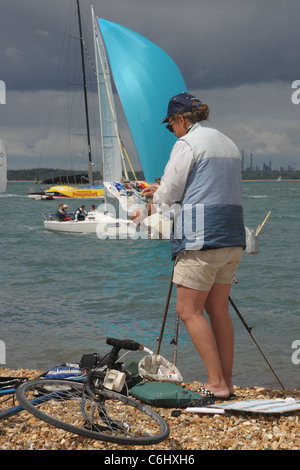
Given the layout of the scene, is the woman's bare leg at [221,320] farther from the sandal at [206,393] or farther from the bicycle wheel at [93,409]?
the bicycle wheel at [93,409]

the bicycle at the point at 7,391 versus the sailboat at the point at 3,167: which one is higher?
the sailboat at the point at 3,167

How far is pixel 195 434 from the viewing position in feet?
10.4

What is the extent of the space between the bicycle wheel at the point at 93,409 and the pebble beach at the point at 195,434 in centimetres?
9

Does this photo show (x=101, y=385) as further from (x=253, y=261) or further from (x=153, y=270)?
(x=253, y=261)

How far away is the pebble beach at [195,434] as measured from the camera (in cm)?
303

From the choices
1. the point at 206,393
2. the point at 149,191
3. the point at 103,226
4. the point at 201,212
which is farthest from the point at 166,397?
the point at 103,226

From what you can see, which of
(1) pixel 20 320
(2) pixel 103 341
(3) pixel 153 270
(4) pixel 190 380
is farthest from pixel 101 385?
(3) pixel 153 270

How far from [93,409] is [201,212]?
4.43 ft

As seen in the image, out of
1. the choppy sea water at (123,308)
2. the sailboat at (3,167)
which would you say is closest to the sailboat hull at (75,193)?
the choppy sea water at (123,308)

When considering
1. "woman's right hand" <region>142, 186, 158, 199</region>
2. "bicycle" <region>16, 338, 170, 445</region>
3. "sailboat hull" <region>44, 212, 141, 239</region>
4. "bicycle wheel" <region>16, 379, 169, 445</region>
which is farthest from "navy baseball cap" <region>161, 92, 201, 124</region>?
"sailboat hull" <region>44, 212, 141, 239</region>

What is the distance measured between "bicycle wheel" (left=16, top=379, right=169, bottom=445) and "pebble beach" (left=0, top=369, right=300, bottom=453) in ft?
0.29

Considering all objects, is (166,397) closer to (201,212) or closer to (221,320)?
(221,320)

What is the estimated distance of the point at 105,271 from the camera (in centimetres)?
1499

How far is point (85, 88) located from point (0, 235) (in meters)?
18.7
